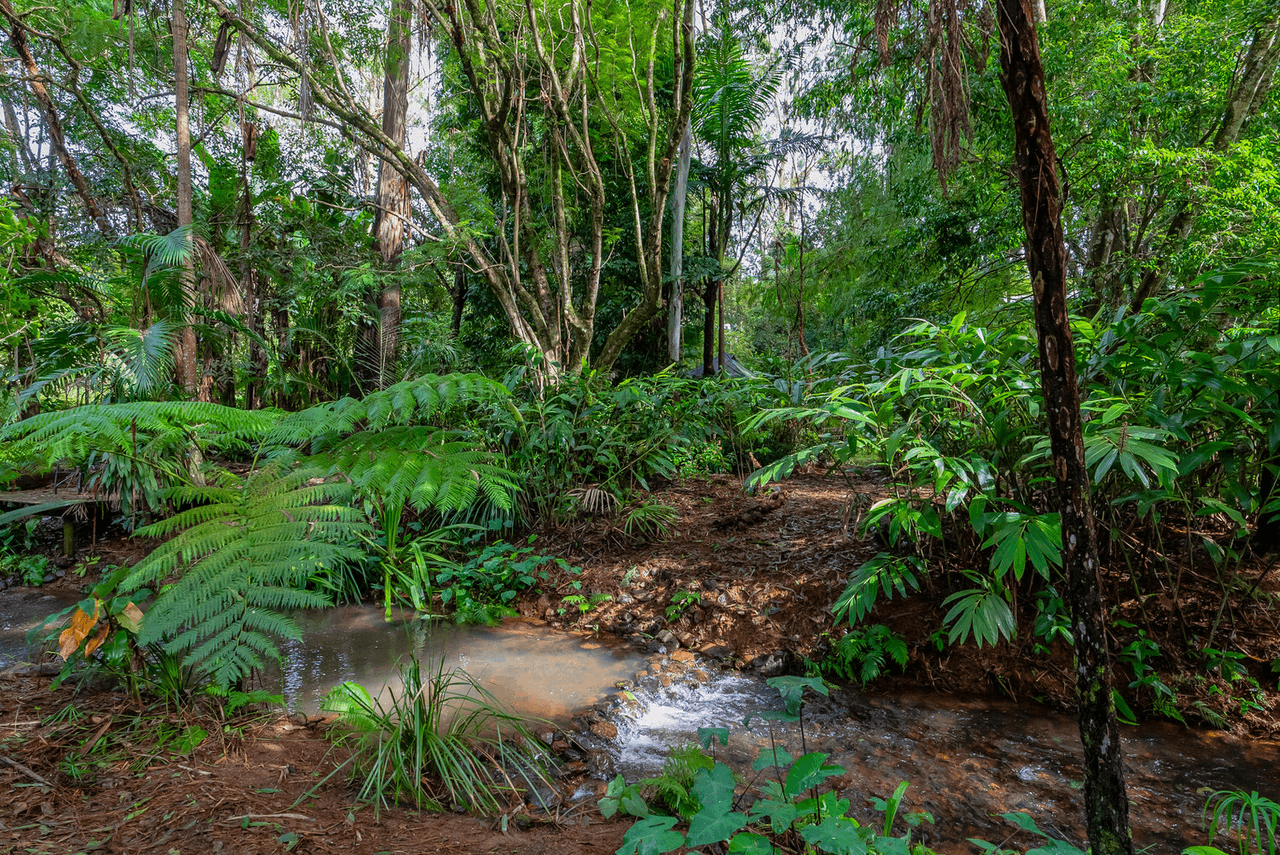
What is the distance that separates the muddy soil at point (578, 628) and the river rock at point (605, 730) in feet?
1.28

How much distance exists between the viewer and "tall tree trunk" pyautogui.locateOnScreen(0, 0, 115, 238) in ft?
19.6

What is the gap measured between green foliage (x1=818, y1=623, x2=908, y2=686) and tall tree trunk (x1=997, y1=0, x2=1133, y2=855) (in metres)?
1.67

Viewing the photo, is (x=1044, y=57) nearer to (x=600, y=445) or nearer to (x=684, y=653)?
(x=600, y=445)

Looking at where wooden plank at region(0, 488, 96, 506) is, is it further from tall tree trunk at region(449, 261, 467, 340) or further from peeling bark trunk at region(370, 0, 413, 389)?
tall tree trunk at region(449, 261, 467, 340)

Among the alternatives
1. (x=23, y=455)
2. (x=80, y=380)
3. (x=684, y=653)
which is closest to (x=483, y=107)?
(x=80, y=380)

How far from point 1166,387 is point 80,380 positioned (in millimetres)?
6956

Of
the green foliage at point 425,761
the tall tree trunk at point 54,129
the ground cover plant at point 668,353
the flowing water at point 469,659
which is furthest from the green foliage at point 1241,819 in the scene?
the tall tree trunk at point 54,129

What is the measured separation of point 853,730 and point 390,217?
8548 millimetres

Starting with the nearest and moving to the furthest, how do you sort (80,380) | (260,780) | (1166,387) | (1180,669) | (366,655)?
(260,780)
(1166,387)
(1180,669)
(366,655)
(80,380)

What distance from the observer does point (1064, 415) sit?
4.16ft

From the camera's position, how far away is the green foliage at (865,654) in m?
2.88

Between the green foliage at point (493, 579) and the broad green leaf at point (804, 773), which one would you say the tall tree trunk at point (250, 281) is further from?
the broad green leaf at point (804, 773)

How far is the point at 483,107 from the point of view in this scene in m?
5.16

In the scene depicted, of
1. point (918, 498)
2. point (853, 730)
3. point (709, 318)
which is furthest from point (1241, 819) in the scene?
point (709, 318)
